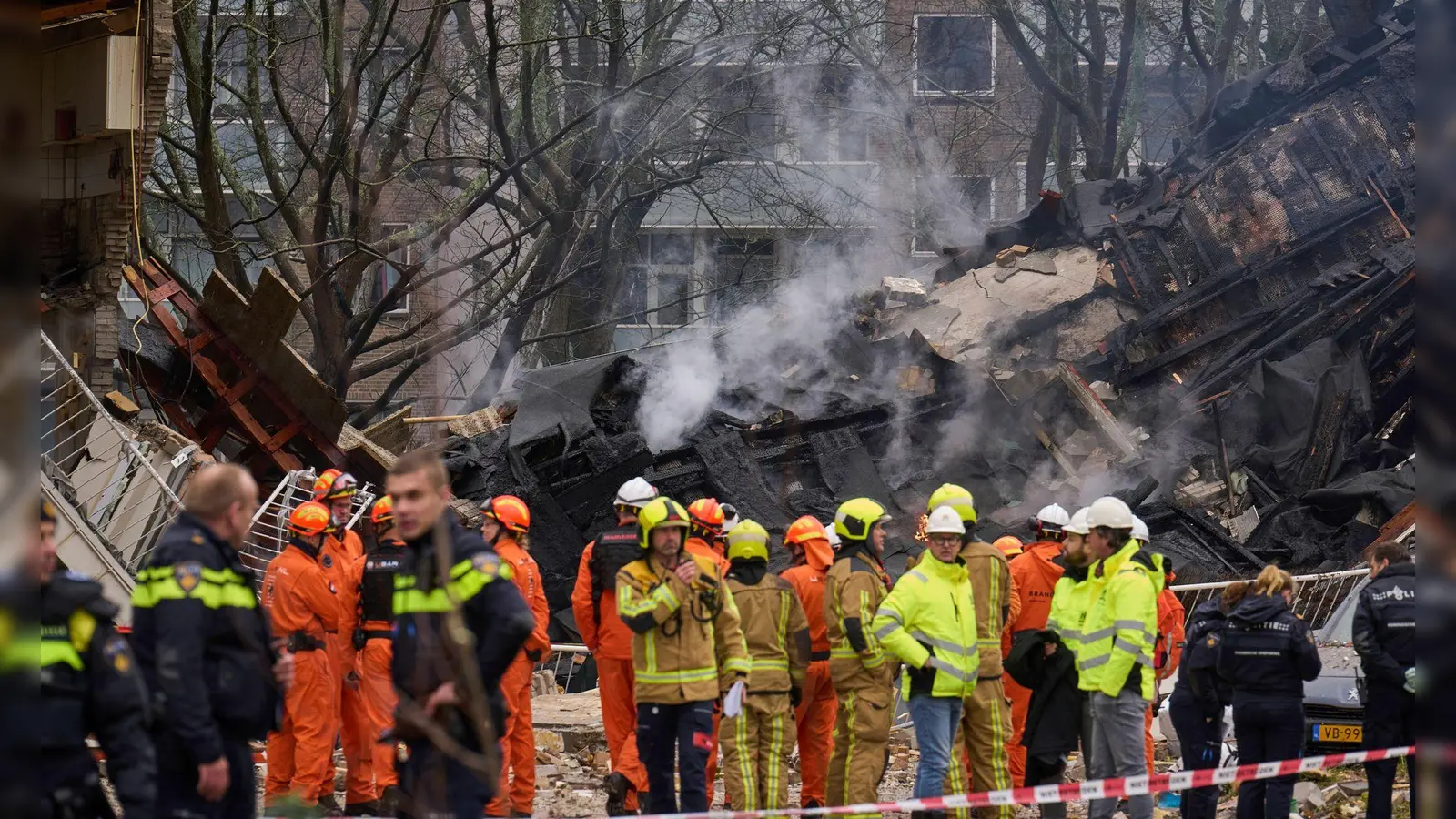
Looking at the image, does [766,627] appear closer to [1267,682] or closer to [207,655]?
[1267,682]

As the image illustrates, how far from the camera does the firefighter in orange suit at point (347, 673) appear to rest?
9.24 m

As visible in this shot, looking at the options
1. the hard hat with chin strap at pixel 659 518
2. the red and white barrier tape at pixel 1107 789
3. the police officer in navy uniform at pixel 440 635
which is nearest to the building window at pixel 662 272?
the hard hat with chin strap at pixel 659 518

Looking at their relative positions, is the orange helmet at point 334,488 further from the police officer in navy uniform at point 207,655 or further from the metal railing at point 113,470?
the police officer in navy uniform at point 207,655

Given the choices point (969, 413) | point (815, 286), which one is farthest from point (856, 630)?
point (815, 286)

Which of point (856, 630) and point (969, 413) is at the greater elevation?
point (969, 413)

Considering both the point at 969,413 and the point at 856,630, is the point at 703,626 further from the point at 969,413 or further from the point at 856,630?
the point at 969,413

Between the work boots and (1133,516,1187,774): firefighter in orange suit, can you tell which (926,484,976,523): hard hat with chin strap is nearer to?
(1133,516,1187,774): firefighter in orange suit

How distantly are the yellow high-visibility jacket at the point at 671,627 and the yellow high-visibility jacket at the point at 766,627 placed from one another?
74 centimetres

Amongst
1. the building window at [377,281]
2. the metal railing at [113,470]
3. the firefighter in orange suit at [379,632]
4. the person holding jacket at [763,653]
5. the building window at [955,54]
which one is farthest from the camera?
the building window at [955,54]

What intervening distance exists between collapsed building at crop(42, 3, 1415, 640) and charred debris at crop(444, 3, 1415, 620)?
0.11ft

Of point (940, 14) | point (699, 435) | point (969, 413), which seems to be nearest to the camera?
point (699, 435)

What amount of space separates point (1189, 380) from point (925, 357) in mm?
3160

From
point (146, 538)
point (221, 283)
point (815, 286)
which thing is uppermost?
point (815, 286)

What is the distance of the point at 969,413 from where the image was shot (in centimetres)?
1702
